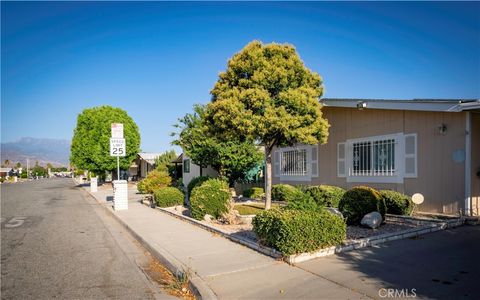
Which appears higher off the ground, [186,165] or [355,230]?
[186,165]

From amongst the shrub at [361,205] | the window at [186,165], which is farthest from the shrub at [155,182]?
the shrub at [361,205]

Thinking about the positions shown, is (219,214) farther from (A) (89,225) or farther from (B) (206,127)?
(A) (89,225)

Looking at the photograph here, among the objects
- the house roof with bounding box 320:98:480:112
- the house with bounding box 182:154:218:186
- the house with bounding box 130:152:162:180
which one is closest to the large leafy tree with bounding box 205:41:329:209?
the house roof with bounding box 320:98:480:112

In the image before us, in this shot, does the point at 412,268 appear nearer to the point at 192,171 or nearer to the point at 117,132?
the point at 117,132

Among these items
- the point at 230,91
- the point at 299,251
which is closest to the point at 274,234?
the point at 299,251

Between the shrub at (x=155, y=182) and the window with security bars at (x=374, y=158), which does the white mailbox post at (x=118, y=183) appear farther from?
the window with security bars at (x=374, y=158)

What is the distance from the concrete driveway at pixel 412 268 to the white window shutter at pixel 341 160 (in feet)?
21.2

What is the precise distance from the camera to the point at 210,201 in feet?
35.9

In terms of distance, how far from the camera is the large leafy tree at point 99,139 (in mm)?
40281

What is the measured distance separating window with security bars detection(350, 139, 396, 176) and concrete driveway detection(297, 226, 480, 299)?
4715 mm

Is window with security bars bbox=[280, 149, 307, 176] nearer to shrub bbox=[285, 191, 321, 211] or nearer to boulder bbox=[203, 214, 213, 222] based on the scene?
boulder bbox=[203, 214, 213, 222]

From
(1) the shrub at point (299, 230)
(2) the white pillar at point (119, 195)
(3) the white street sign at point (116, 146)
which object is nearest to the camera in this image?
(1) the shrub at point (299, 230)

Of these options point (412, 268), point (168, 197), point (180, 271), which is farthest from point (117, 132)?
point (412, 268)

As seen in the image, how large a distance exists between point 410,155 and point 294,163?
674cm
